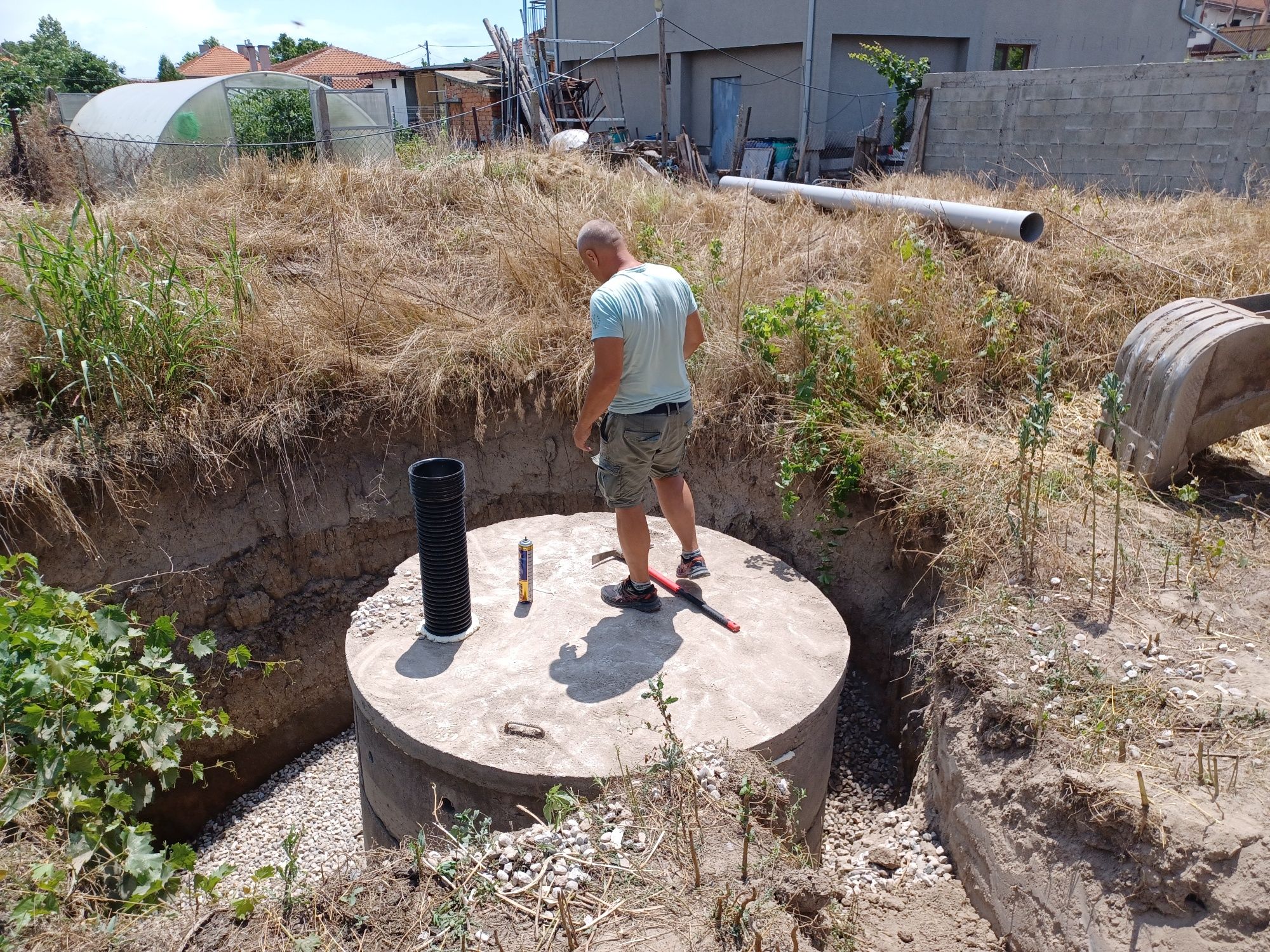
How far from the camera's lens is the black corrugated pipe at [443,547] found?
3566 mm

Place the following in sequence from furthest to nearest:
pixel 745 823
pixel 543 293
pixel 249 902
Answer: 1. pixel 543 293
2. pixel 745 823
3. pixel 249 902

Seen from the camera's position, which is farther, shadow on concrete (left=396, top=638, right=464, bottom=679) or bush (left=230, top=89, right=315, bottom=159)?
bush (left=230, top=89, right=315, bottom=159)

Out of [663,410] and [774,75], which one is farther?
[774,75]

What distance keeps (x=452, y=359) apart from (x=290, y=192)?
12.6 ft

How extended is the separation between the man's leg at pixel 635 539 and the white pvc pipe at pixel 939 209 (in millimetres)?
3902

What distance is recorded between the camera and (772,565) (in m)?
4.51

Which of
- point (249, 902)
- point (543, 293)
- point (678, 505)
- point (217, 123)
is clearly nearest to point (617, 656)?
point (678, 505)

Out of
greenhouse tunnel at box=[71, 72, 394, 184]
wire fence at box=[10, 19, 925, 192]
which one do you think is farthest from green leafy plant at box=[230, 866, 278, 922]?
greenhouse tunnel at box=[71, 72, 394, 184]

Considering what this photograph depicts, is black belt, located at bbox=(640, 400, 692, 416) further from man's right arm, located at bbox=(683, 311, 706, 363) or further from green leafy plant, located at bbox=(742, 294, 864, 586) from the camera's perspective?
green leafy plant, located at bbox=(742, 294, 864, 586)

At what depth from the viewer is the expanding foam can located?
400 cm

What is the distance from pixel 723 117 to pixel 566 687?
54.8 ft

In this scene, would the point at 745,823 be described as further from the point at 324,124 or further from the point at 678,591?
the point at 324,124

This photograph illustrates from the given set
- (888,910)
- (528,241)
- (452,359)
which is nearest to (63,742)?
(888,910)

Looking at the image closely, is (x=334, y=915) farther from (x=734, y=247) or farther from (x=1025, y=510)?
(x=734, y=247)
